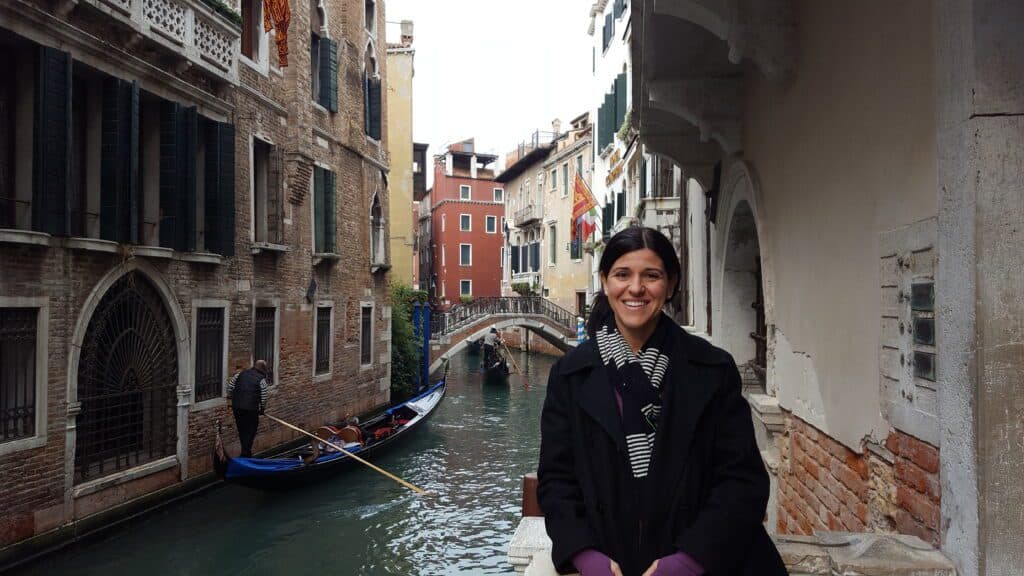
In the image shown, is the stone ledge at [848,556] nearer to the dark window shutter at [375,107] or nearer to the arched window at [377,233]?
the arched window at [377,233]

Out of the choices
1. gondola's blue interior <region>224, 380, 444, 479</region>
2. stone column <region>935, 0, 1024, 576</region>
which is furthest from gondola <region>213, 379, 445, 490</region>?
stone column <region>935, 0, 1024, 576</region>

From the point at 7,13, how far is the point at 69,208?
151 centimetres

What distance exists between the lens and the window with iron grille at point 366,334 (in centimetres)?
1410

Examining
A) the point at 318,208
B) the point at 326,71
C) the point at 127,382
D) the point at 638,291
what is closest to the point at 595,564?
the point at 638,291

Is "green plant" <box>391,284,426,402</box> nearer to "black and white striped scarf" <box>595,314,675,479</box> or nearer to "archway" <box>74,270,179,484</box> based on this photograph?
"archway" <box>74,270,179,484</box>

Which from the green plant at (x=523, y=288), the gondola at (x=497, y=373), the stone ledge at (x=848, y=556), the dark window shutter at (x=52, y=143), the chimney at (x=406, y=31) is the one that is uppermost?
the chimney at (x=406, y=31)

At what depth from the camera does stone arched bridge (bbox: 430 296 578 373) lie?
69.7 feet

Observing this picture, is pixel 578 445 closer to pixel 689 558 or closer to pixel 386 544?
pixel 689 558

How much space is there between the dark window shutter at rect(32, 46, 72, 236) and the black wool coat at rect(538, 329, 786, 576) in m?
5.93

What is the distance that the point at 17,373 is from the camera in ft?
19.7

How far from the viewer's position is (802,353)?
3.75 meters

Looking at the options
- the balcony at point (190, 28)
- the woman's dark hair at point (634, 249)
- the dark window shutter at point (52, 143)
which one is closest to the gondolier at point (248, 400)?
the dark window shutter at point (52, 143)

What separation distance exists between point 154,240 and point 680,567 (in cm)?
747

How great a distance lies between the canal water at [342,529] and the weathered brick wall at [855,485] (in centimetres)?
366
